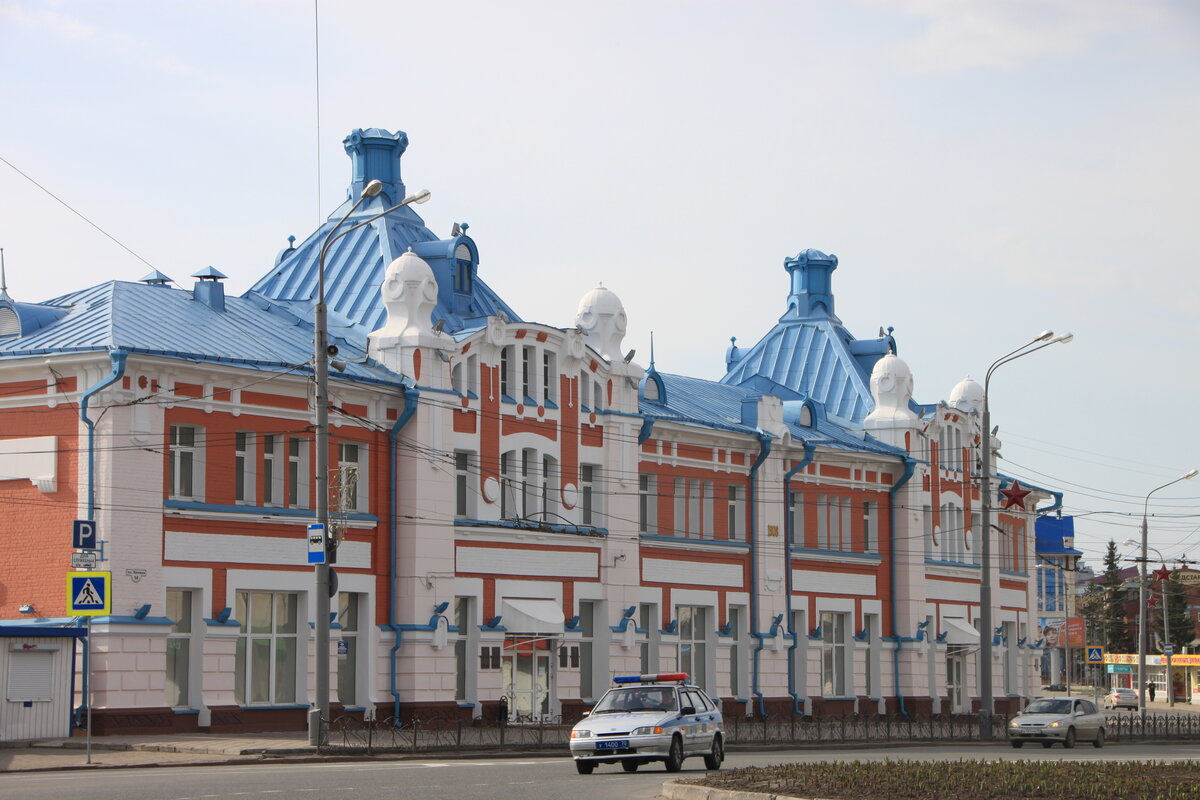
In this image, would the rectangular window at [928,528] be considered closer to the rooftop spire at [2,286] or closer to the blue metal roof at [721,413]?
A: the blue metal roof at [721,413]

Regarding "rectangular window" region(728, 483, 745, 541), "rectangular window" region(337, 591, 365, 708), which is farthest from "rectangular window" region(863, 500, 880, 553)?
"rectangular window" region(337, 591, 365, 708)

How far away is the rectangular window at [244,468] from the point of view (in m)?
39.2

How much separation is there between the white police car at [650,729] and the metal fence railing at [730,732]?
549 cm

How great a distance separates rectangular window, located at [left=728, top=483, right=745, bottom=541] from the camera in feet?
174

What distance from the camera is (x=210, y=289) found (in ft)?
144

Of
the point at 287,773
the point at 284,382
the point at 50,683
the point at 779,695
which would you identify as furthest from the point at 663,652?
the point at 287,773

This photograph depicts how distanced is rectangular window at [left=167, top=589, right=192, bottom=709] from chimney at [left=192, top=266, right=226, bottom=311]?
858 cm

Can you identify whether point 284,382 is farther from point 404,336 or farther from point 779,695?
point 779,695

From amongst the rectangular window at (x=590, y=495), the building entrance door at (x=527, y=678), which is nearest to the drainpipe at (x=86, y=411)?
the building entrance door at (x=527, y=678)

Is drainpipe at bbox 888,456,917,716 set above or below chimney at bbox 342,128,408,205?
below

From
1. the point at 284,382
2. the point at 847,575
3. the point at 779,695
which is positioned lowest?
the point at 779,695

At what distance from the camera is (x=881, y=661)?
190ft

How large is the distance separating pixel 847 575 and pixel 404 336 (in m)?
20.1

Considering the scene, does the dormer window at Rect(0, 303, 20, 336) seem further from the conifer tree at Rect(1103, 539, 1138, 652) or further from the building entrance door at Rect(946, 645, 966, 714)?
the conifer tree at Rect(1103, 539, 1138, 652)
